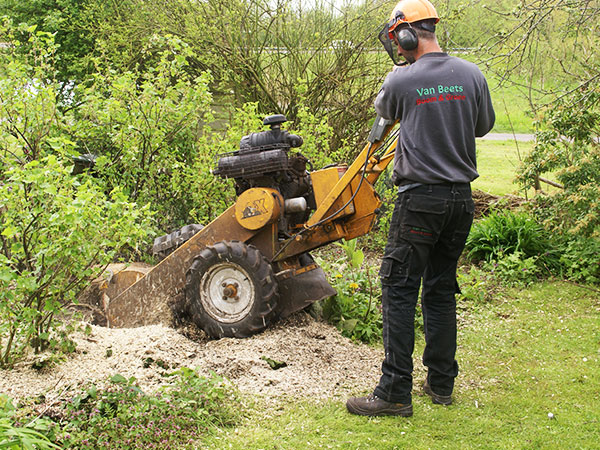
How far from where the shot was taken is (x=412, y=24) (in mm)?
4250

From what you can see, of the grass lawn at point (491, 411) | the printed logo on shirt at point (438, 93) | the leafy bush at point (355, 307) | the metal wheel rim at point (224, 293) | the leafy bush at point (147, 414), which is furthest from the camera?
the leafy bush at point (355, 307)

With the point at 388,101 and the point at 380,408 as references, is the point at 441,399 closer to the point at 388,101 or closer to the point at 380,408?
the point at 380,408

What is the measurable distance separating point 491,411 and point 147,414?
2.16 metres

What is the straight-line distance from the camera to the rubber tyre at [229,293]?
562 centimetres

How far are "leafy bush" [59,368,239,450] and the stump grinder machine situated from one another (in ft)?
4.82

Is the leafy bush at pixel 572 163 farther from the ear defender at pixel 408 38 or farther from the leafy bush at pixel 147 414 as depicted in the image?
the leafy bush at pixel 147 414

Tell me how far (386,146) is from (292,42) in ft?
16.3

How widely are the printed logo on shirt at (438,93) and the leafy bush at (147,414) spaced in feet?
7.11

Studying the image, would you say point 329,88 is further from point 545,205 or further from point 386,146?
point 386,146

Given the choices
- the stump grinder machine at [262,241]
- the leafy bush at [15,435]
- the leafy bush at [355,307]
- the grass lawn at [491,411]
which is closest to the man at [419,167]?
the grass lawn at [491,411]

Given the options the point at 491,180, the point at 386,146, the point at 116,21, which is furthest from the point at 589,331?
the point at 116,21

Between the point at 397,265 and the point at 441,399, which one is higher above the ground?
the point at 397,265

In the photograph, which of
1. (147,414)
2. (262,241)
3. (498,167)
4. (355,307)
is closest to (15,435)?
(147,414)

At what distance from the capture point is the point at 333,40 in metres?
9.88
